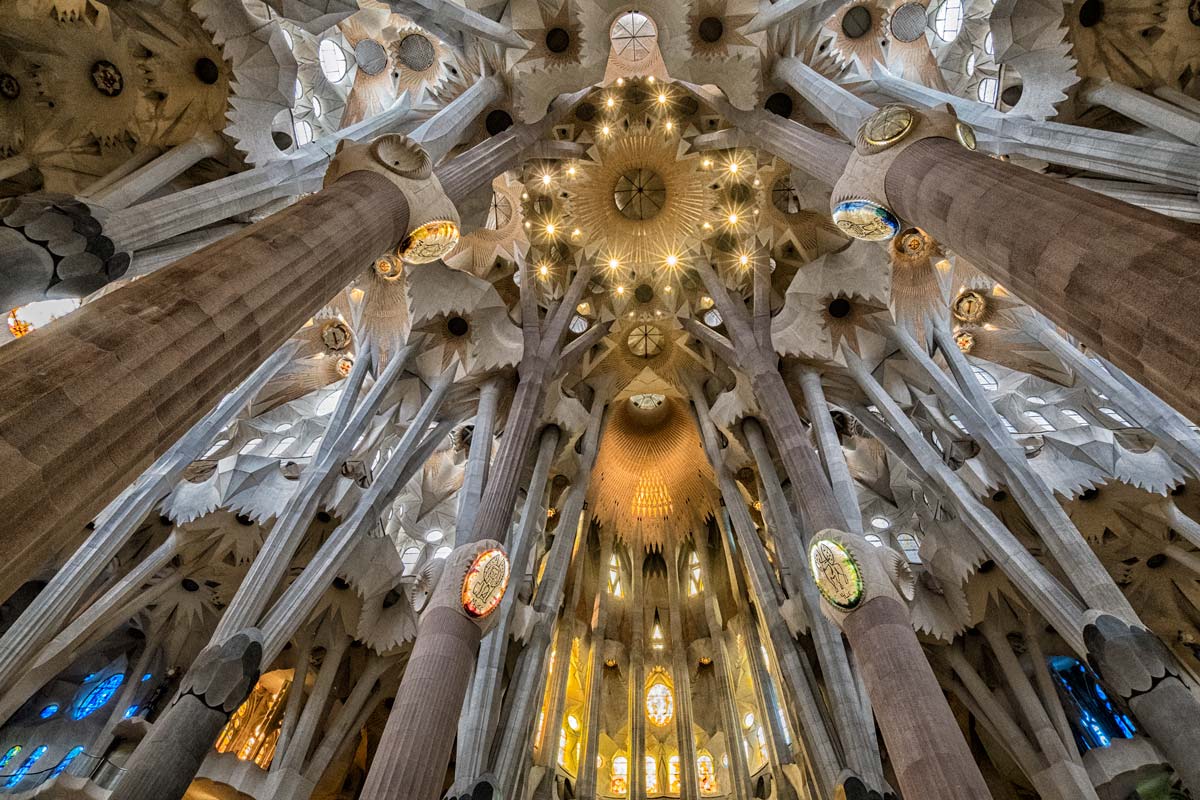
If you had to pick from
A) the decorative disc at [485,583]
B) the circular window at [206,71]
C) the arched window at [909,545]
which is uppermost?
the arched window at [909,545]

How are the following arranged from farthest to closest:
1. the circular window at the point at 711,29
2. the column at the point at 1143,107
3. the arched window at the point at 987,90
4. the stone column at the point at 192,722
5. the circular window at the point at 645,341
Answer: the circular window at the point at 645,341, the arched window at the point at 987,90, the circular window at the point at 711,29, the column at the point at 1143,107, the stone column at the point at 192,722

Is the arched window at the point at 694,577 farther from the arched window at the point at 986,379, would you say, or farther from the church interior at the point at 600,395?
the arched window at the point at 986,379

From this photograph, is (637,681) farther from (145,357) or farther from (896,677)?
(145,357)

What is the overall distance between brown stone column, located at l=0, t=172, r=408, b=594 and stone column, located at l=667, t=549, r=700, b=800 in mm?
16341

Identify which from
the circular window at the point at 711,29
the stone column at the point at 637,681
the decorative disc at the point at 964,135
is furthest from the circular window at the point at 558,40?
the stone column at the point at 637,681

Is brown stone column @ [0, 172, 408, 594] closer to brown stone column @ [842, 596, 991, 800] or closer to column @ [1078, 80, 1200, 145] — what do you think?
brown stone column @ [842, 596, 991, 800]

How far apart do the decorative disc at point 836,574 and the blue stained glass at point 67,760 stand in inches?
587

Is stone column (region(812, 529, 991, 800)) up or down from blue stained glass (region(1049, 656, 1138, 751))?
down

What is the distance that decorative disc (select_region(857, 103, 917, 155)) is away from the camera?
7.03 meters

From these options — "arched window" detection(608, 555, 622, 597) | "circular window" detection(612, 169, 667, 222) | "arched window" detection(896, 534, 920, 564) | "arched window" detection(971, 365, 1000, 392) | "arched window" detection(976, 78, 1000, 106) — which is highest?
"circular window" detection(612, 169, 667, 222)

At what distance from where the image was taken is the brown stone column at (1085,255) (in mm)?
3857

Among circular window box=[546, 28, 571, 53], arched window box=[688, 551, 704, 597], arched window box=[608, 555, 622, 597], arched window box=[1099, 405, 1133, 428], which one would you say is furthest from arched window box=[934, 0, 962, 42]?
arched window box=[608, 555, 622, 597]

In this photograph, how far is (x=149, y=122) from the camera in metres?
8.67

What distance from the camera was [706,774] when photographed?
18.8m
